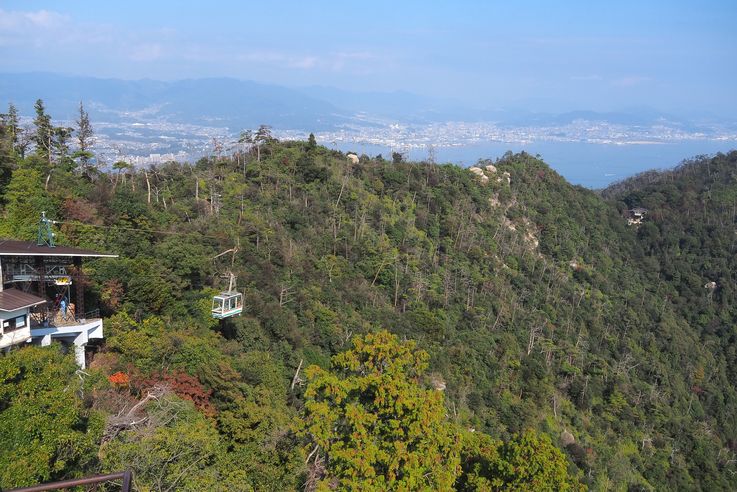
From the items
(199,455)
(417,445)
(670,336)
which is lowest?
(670,336)

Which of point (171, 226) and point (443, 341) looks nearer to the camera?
point (171, 226)

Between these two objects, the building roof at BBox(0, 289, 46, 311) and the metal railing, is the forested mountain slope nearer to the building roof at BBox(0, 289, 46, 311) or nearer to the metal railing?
the building roof at BBox(0, 289, 46, 311)

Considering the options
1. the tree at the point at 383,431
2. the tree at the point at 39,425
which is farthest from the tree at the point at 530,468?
the tree at the point at 39,425

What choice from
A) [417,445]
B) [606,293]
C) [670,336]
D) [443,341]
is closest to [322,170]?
[443,341]

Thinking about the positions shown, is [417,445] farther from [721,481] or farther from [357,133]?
[357,133]

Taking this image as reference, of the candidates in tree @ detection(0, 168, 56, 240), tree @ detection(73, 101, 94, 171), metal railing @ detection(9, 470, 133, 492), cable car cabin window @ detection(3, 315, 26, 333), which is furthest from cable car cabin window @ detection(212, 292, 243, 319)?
metal railing @ detection(9, 470, 133, 492)
